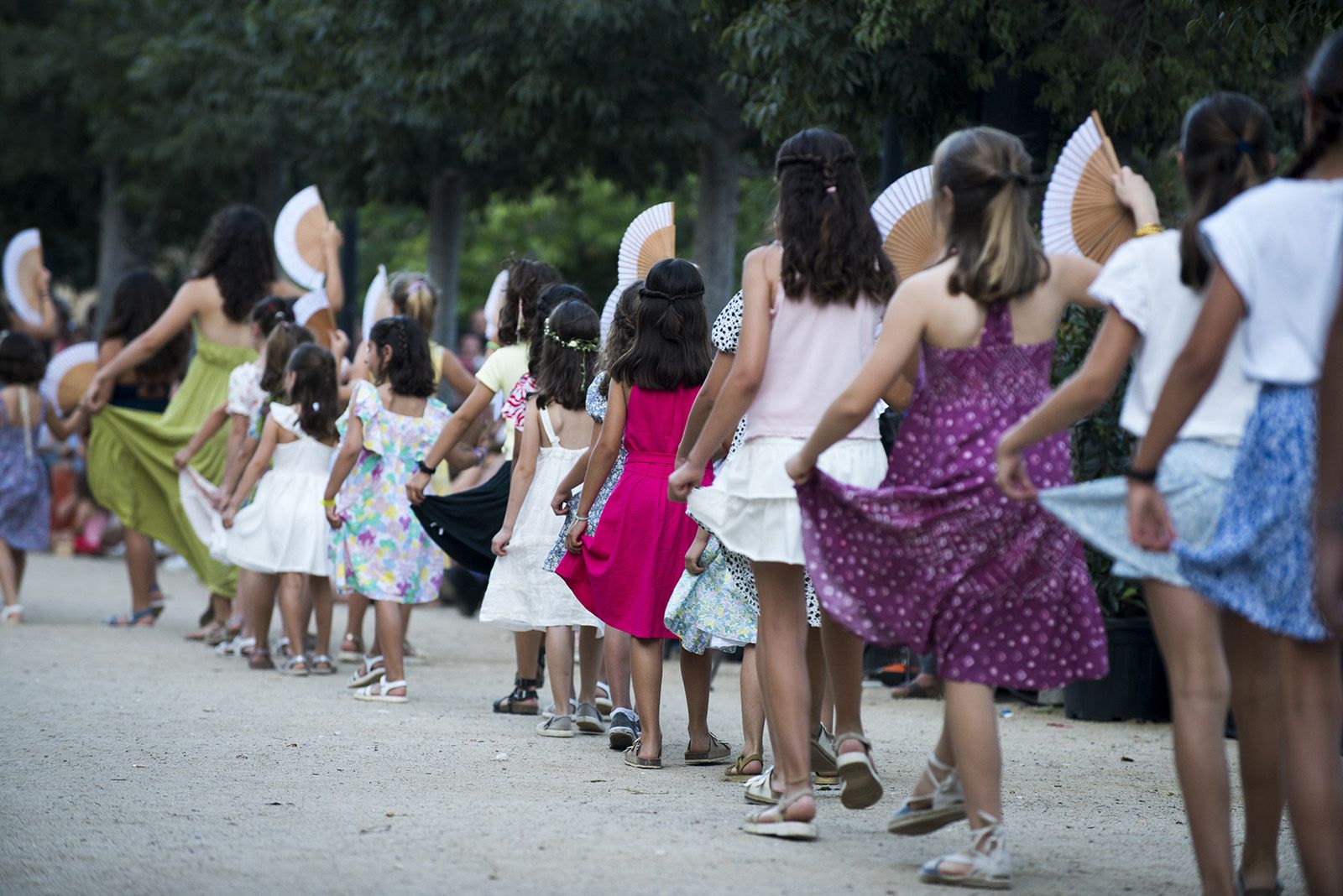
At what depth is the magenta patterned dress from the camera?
14.2 feet

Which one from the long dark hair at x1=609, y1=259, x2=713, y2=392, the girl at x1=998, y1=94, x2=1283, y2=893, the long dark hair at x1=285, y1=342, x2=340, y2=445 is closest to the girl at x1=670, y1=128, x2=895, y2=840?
the girl at x1=998, y1=94, x2=1283, y2=893

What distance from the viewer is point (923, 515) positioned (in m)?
4.40

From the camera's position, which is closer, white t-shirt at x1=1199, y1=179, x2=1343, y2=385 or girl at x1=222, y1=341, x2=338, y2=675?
white t-shirt at x1=1199, y1=179, x2=1343, y2=385

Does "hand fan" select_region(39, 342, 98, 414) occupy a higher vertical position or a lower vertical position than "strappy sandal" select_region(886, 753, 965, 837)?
higher

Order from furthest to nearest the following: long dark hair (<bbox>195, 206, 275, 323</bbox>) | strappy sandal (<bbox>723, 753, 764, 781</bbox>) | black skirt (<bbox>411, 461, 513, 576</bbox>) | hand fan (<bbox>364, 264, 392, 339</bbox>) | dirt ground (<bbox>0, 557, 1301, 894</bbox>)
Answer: long dark hair (<bbox>195, 206, 275, 323</bbox>), hand fan (<bbox>364, 264, 392, 339</bbox>), black skirt (<bbox>411, 461, 513, 576</bbox>), strappy sandal (<bbox>723, 753, 764, 781</bbox>), dirt ground (<bbox>0, 557, 1301, 894</bbox>)

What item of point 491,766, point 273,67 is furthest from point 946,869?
point 273,67

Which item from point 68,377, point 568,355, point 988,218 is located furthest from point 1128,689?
point 68,377

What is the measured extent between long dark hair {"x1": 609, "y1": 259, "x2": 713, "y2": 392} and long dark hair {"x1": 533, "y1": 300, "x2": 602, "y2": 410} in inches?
35.4

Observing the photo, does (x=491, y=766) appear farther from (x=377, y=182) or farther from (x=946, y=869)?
(x=377, y=182)

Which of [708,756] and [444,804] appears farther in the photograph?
[708,756]

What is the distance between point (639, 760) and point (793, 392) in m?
2.01

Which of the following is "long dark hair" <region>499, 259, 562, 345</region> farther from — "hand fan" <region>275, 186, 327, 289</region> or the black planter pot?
the black planter pot

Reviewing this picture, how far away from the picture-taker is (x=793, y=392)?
5.00 meters

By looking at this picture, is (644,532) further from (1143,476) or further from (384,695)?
(1143,476)
